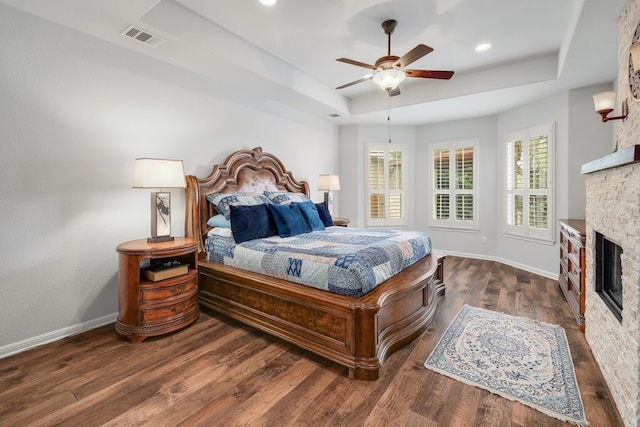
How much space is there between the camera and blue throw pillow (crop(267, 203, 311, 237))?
345 centimetres

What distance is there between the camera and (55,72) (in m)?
2.60

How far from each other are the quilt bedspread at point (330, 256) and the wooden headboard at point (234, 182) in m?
0.31

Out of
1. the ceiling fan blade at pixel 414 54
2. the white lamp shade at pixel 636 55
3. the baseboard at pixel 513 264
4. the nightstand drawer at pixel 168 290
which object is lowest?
the baseboard at pixel 513 264

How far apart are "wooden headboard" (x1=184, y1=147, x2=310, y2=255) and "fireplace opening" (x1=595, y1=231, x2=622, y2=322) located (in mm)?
3618

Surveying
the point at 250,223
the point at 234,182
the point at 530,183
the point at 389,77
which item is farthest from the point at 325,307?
the point at 530,183

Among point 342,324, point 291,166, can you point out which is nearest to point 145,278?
point 342,324

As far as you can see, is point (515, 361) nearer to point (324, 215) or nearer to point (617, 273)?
point (617, 273)

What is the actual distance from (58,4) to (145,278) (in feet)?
7.50

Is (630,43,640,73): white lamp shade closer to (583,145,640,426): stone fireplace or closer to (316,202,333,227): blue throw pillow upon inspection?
(583,145,640,426): stone fireplace

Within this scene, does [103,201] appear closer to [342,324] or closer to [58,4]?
[58,4]

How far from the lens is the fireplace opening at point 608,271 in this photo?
203 cm

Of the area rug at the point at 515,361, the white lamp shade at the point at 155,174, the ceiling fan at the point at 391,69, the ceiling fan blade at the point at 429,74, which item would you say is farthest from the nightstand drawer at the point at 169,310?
the ceiling fan blade at the point at 429,74

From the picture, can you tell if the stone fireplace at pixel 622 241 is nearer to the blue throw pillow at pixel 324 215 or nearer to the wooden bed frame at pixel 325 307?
the wooden bed frame at pixel 325 307

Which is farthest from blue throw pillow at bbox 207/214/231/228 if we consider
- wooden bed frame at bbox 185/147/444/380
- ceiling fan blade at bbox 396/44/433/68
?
ceiling fan blade at bbox 396/44/433/68
